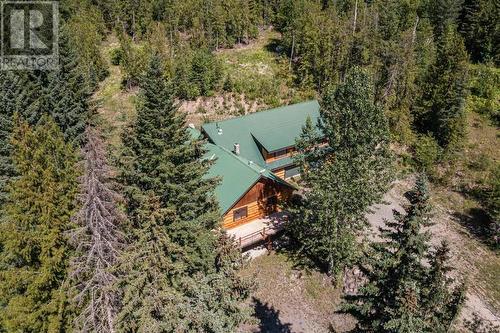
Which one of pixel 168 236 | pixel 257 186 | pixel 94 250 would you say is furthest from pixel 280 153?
pixel 94 250

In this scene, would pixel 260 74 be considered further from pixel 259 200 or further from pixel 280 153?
pixel 259 200

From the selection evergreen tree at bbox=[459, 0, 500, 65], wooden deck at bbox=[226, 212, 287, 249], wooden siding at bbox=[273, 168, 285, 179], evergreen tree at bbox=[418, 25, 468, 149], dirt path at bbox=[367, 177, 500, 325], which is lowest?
dirt path at bbox=[367, 177, 500, 325]

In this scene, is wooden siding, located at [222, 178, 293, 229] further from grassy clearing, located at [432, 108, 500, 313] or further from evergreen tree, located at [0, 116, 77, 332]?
grassy clearing, located at [432, 108, 500, 313]

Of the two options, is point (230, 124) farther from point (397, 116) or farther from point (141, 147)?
point (397, 116)

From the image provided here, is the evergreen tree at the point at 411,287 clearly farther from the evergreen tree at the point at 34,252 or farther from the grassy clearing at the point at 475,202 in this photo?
the grassy clearing at the point at 475,202

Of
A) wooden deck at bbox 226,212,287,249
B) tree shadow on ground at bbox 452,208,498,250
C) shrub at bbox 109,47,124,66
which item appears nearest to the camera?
wooden deck at bbox 226,212,287,249

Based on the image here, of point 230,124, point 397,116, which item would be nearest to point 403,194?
point 397,116
